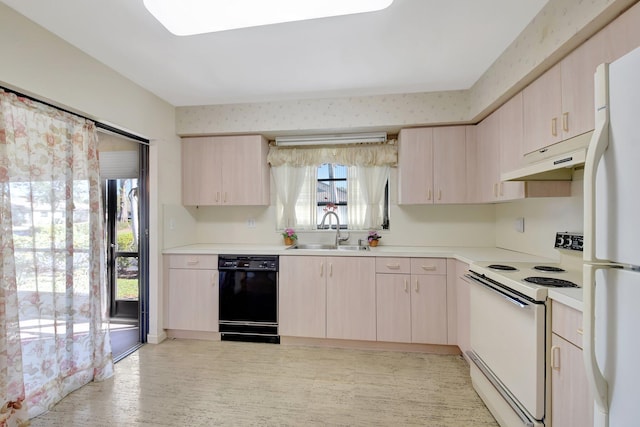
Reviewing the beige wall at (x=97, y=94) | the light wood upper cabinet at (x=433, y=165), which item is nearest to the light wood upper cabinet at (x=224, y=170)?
the beige wall at (x=97, y=94)

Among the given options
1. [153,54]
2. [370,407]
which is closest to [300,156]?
[153,54]

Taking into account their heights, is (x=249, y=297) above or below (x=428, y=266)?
below

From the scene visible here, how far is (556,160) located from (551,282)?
0.63 meters

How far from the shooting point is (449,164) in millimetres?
2779

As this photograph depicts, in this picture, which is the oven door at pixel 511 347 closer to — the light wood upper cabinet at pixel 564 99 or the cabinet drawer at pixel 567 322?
the cabinet drawer at pixel 567 322

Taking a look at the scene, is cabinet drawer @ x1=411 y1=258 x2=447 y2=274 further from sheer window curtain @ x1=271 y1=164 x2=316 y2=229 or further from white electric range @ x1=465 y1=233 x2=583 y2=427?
sheer window curtain @ x1=271 y1=164 x2=316 y2=229

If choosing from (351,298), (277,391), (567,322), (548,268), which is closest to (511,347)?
(567,322)

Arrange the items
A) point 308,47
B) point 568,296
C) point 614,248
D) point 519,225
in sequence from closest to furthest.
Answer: point 614,248 < point 568,296 < point 308,47 < point 519,225

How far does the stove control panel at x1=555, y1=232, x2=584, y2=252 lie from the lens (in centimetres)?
171

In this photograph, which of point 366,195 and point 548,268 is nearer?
point 548,268

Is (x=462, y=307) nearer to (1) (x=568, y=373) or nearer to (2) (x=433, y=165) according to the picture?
(1) (x=568, y=373)

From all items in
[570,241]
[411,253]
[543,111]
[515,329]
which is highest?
[543,111]

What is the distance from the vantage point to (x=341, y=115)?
283 cm

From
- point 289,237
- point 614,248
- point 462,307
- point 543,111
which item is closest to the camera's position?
point 614,248
